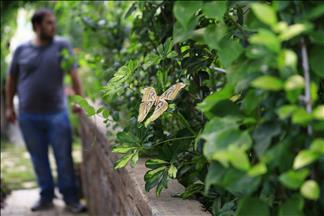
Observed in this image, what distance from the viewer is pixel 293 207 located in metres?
1.18

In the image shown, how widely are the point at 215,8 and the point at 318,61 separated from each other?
0.92ft

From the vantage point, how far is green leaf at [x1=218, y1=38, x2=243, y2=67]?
130cm

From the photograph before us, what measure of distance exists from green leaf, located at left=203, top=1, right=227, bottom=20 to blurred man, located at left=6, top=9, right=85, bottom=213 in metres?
3.92

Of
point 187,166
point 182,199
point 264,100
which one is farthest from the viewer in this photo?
point 187,166

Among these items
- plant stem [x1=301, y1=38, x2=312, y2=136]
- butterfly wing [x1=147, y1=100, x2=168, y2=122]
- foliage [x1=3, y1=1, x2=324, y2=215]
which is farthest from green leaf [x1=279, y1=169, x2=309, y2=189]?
butterfly wing [x1=147, y1=100, x2=168, y2=122]

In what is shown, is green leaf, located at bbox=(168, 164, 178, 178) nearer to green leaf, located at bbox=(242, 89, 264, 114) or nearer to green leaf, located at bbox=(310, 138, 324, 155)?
green leaf, located at bbox=(242, 89, 264, 114)

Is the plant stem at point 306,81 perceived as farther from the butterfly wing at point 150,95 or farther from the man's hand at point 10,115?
the man's hand at point 10,115

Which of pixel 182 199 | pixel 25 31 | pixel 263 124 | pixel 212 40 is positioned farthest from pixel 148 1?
pixel 25 31

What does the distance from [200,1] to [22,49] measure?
416 centimetres

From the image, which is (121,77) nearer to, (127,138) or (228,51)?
(127,138)

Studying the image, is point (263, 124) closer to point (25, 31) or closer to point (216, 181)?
point (216, 181)

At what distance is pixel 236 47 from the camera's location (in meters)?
1.31

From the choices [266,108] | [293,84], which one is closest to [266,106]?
[266,108]

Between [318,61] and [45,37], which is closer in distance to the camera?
[318,61]
